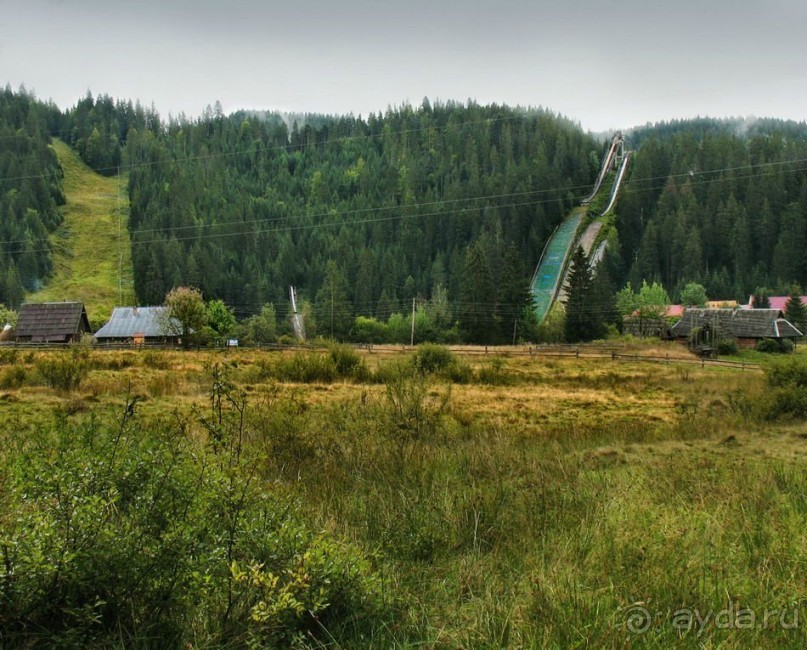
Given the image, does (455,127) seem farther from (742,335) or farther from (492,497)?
(492,497)

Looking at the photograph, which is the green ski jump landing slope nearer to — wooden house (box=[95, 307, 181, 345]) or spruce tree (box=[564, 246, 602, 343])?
spruce tree (box=[564, 246, 602, 343])

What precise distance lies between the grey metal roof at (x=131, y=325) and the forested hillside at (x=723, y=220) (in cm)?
7905

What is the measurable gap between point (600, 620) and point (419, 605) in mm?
Answer: 1241

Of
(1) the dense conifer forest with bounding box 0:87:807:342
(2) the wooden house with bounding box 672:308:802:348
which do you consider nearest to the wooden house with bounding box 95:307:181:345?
(1) the dense conifer forest with bounding box 0:87:807:342

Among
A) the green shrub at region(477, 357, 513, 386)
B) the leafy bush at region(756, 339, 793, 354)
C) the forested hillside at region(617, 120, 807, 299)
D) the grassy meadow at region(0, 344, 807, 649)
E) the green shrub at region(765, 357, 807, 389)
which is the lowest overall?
the leafy bush at region(756, 339, 793, 354)

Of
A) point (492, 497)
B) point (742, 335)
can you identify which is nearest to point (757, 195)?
point (742, 335)

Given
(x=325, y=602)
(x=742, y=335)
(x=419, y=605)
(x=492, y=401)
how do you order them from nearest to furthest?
(x=325, y=602)
(x=419, y=605)
(x=492, y=401)
(x=742, y=335)

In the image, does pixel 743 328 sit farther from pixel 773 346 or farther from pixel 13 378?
pixel 13 378

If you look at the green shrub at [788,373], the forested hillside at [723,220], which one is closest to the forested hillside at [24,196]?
the green shrub at [788,373]

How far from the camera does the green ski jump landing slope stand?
100625 mm

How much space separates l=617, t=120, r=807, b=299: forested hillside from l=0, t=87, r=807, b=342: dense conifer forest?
12.2 inches

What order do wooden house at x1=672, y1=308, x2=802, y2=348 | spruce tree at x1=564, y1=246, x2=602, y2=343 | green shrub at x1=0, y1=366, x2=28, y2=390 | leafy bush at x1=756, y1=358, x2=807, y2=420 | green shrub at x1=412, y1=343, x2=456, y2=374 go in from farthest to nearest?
1. spruce tree at x1=564, y1=246, x2=602, y2=343
2. wooden house at x1=672, y1=308, x2=802, y2=348
3. green shrub at x1=412, y1=343, x2=456, y2=374
4. green shrub at x1=0, y1=366, x2=28, y2=390
5. leafy bush at x1=756, y1=358, x2=807, y2=420

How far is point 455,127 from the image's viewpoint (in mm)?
170875

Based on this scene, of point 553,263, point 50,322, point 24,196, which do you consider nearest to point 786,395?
point 50,322
